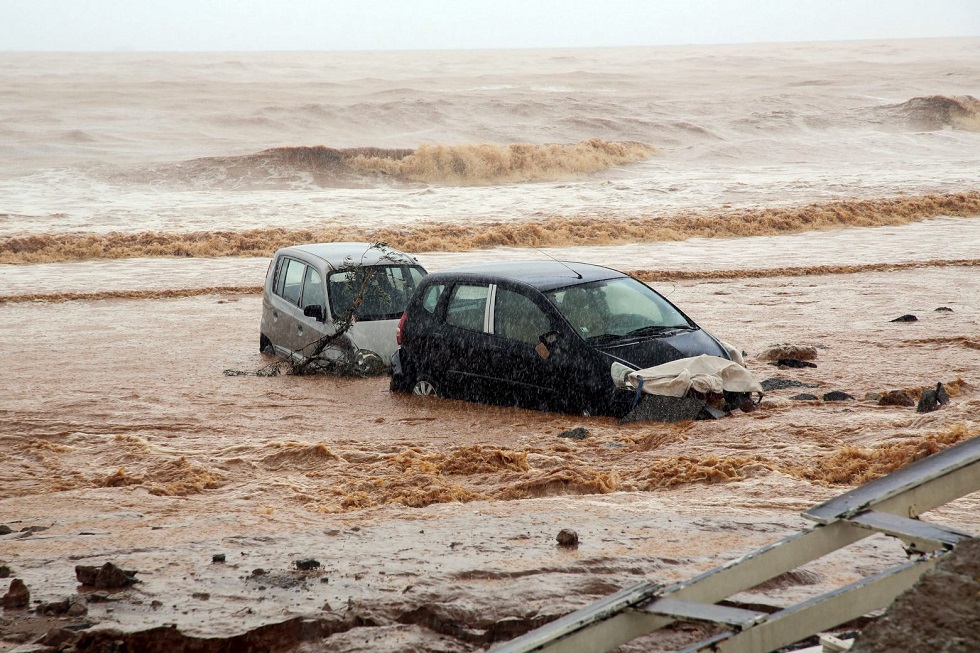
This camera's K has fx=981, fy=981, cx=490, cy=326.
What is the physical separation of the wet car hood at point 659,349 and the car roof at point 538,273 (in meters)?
0.85

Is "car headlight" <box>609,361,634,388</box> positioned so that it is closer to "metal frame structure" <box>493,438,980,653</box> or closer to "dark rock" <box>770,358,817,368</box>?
"dark rock" <box>770,358,817,368</box>

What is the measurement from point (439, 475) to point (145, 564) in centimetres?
291

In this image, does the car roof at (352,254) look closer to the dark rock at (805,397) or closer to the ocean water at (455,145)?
the dark rock at (805,397)

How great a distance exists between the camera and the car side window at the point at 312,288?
38.1ft

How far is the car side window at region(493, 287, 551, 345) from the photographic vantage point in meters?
8.82

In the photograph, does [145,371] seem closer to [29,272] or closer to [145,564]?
[145,564]

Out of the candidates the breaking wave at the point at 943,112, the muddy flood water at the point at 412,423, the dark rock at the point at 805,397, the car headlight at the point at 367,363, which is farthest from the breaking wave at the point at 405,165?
the dark rock at the point at 805,397

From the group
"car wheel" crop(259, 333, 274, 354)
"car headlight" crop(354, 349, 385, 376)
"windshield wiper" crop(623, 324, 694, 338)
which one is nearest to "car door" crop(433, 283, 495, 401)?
"windshield wiper" crop(623, 324, 694, 338)

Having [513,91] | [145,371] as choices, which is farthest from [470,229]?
[513,91]

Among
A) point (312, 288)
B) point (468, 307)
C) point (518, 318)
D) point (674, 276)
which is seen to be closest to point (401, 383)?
point (468, 307)

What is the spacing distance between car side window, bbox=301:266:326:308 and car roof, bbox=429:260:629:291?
6.90 ft

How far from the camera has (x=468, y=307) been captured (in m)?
9.45

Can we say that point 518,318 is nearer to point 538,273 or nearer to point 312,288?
point 538,273

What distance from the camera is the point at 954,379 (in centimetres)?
995
